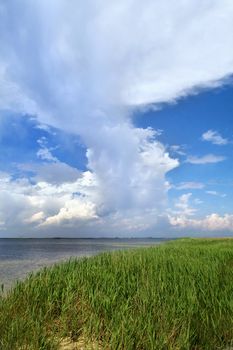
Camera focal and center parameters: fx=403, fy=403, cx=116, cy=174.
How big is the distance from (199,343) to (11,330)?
3128mm

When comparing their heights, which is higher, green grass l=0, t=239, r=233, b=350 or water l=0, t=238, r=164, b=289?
water l=0, t=238, r=164, b=289

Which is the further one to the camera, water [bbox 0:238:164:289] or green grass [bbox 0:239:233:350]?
water [bbox 0:238:164:289]

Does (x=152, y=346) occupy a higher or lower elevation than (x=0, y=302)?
lower

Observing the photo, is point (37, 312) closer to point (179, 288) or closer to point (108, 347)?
point (108, 347)

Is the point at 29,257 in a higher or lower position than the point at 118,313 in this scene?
higher

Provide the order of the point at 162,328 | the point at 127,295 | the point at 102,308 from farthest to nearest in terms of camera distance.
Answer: the point at 127,295 < the point at 102,308 < the point at 162,328

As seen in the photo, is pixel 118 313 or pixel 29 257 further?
pixel 29 257

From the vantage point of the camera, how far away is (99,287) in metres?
8.89

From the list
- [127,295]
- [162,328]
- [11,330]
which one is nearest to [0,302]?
[11,330]

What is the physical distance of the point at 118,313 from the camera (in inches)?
268

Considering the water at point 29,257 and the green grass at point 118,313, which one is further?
the water at point 29,257

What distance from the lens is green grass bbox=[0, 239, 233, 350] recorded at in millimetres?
6289

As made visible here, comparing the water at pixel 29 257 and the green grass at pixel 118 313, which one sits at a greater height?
the water at pixel 29 257

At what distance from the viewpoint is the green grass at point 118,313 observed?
248 inches
